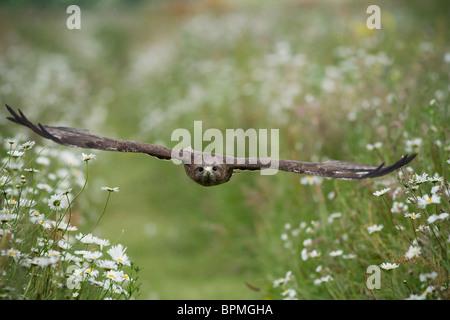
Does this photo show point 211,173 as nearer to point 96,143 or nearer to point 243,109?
point 96,143

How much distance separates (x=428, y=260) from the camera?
7.29ft

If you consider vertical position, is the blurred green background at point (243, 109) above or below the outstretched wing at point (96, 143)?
above

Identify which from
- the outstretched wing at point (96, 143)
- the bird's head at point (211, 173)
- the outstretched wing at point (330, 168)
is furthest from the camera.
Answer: the bird's head at point (211, 173)

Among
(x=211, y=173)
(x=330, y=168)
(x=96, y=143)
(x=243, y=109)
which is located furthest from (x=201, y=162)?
(x=243, y=109)

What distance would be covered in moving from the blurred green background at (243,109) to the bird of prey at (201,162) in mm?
606

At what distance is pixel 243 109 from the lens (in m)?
6.04

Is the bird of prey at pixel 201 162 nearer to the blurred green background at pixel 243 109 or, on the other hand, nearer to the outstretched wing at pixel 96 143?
the outstretched wing at pixel 96 143

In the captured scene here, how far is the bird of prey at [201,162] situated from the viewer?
7.95 ft

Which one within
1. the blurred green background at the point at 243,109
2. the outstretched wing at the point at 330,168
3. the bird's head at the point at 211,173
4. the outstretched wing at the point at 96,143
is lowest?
the outstretched wing at the point at 330,168

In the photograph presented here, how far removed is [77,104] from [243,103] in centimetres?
277

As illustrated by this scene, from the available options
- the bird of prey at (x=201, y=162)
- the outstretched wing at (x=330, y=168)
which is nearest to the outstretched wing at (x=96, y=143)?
the bird of prey at (x=201, y=162)

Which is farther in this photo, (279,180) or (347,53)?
(347,53)
